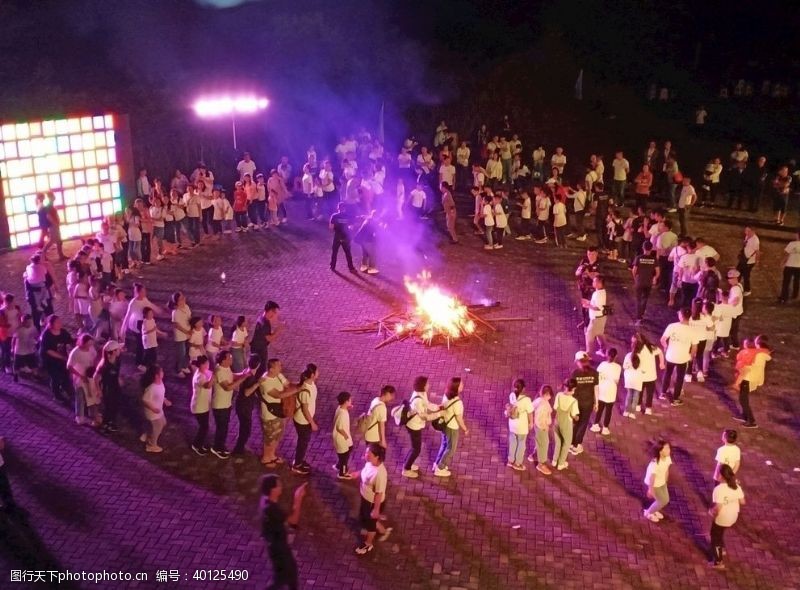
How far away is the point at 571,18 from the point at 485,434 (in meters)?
27.3

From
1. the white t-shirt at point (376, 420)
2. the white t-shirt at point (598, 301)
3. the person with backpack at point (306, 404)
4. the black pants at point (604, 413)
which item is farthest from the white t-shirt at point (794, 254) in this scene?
the person with backpack at point (306, 404)

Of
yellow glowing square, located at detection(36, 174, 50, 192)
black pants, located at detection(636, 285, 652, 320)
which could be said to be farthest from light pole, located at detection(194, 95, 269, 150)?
black pants, located at detection(636, 285, 652, 320)

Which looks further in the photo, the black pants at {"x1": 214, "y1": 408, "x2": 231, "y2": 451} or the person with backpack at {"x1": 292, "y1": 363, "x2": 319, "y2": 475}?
the black pants at {"x1": 214, "y1": 408, "x2": 231, "y2": 451}

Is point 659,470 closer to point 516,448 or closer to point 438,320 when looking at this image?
point 516,448

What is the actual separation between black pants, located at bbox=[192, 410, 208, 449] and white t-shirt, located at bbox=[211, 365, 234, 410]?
0.97ft

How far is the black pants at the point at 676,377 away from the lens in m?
13.5

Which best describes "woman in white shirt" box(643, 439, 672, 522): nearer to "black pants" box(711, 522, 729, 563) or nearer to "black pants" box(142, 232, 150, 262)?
"black pants" box(711, 522, 729, 563)

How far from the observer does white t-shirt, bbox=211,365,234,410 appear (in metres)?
11.6

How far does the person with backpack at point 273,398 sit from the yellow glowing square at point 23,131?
1335cm

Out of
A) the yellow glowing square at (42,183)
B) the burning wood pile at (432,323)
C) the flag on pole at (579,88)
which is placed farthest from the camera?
the flag on pole at (579,88)

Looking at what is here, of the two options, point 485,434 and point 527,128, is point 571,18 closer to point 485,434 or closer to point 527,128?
point 527,128

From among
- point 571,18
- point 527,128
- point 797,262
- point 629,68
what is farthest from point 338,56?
point 797,262

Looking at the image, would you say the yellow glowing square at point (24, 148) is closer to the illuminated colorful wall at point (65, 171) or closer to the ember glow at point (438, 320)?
the illuminated colorful wall at point (65, 171)

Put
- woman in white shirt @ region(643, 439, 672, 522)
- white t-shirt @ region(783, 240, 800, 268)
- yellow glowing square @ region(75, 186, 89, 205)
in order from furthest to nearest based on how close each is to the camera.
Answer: yellow glowing square @ region(75, 186, 89, 205), white t-shirt @ region(783, 240, 800, 268), woman in white shirt @ region(643, 439, 672, 522)
